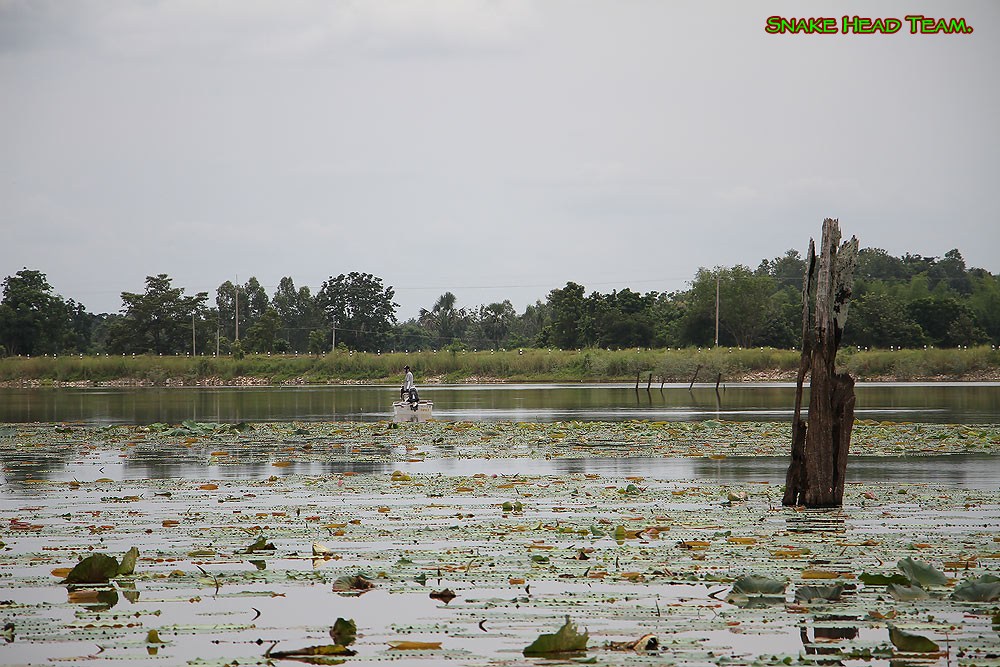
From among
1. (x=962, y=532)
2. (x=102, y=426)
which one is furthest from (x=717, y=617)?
(x=102, y=426)

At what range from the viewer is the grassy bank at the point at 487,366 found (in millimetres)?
79500

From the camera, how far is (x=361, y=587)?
32.5 ft

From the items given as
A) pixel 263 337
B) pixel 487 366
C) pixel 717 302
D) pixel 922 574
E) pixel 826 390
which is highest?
pixel 717 302

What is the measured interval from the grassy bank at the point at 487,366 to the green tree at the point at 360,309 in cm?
2480

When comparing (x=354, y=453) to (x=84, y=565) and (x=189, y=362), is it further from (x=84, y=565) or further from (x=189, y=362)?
(x=189, y=362)

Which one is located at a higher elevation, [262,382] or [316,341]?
[316,341]

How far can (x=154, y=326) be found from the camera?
10706 centimetres

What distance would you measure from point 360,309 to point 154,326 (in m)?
22.0

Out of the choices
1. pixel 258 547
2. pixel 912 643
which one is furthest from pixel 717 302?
pixel 912 643

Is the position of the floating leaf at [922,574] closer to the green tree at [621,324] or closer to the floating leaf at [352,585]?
the floating leaf at [352,585]

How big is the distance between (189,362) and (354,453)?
68990mm

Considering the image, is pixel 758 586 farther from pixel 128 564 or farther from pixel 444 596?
pixel 128 564

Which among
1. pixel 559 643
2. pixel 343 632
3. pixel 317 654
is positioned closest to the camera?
pixel 559 643

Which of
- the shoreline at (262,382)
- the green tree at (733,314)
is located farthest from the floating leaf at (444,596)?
the green tree at (733,314)
